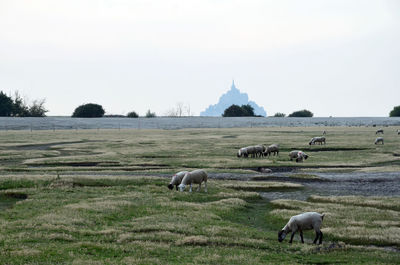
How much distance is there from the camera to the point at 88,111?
196375mm

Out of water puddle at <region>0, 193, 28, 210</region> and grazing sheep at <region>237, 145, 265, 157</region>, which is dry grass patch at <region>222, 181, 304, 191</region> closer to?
water puddle at <region>0, 193, 28, 210</region>

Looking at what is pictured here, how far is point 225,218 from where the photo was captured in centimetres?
2562

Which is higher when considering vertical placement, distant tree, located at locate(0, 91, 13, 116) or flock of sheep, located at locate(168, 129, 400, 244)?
distant tree, located at locate(0, 91, 13, 116)

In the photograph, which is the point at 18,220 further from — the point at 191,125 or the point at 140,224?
the point at 191,125

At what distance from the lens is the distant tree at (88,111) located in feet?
643

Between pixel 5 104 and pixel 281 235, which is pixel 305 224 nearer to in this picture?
pixel 281 235

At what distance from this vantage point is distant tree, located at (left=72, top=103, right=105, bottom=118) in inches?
7712

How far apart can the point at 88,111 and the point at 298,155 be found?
153m

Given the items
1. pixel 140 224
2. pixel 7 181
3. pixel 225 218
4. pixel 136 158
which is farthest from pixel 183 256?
pixel 136 158

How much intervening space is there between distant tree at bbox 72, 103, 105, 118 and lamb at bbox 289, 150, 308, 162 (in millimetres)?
149823

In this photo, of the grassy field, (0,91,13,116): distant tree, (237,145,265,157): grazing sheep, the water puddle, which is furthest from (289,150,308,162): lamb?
(0,91,13,116): distant tree

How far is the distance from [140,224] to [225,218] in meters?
5.37

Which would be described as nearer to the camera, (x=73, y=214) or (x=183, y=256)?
(x=183, y=256)

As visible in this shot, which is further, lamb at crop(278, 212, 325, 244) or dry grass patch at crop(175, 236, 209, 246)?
lamb at crop(278, 212, 325, 244)
